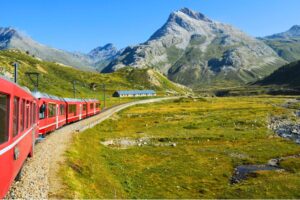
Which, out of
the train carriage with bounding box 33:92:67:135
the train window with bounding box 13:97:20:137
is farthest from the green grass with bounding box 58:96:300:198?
the train window with bounding box 13:97:20:137

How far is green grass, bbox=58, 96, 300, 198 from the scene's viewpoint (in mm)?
34906

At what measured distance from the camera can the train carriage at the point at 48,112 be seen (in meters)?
40.2

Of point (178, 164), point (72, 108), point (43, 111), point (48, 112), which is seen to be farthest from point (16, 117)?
point (72, 108)

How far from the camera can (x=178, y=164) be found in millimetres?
48625

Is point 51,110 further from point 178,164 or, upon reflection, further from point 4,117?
point 4,117

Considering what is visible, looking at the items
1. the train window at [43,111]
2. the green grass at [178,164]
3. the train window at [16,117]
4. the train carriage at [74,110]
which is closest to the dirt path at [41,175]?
the green grass at [178,164]

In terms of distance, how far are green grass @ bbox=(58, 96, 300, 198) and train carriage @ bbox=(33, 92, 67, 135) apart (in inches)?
142

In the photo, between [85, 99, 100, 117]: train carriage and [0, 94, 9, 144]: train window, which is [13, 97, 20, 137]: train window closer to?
[0, 94, 9, 144]: train window

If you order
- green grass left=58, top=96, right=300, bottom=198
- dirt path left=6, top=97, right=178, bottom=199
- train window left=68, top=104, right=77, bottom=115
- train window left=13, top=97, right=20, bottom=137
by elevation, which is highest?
train window left=68, top=104, right=77, bottom=115

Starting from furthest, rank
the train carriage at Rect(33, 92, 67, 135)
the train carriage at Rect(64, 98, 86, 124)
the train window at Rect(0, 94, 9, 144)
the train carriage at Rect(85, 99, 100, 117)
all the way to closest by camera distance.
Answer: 1. the train carriage at Rect(85, 99, 100, 117)
2. the train carriage at Rect(64, 98, 86, 124)
3. the train carriage at Rect(33, 92, 67, 135)
4. the train window at Rect(0, 94, 9, 144)

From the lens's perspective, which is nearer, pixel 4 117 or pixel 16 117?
pixel 4 117

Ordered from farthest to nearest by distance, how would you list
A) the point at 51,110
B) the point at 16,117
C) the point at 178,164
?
the point at 178,164 < the point at 51,110 < the point at 16,117

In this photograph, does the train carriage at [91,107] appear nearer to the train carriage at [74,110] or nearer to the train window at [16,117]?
the train carriage at [74,110]

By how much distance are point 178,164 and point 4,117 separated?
119 ft
